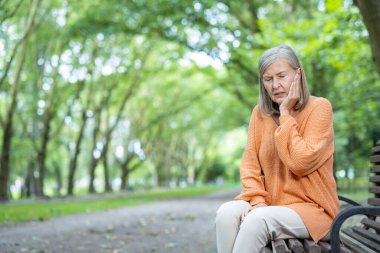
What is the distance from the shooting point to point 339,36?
35.5ft

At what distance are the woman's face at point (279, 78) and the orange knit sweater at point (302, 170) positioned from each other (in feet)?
0.58

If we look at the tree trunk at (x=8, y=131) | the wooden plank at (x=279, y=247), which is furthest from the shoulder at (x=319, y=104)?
the tree trunk at (x=8, y=131)

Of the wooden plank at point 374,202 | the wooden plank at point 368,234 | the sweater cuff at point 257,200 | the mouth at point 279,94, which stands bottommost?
the wooden plank at point 368,234

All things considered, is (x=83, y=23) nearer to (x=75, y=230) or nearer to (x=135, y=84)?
(x=75, y=230)

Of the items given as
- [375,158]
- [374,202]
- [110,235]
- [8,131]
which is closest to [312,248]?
[374,202]

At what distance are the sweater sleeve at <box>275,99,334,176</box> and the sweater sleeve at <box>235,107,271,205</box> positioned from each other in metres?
0.32

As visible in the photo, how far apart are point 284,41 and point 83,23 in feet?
24.0

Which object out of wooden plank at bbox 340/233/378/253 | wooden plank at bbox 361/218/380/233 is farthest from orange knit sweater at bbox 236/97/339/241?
wooden plank at bbox 361/218/380/233

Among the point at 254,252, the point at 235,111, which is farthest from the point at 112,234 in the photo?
the point at 235,111

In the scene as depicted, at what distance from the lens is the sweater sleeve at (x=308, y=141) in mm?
2734

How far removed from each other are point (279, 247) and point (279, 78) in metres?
1.04

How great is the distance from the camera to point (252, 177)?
3.08 meters

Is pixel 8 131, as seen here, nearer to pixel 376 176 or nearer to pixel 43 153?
pixel 43 153

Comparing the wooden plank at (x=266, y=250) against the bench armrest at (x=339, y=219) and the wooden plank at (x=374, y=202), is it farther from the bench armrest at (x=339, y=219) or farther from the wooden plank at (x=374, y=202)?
the wooden plank at (x=374, y=202)
